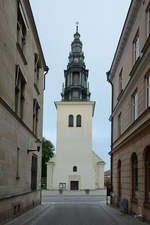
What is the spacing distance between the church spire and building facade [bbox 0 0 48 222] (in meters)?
40.1

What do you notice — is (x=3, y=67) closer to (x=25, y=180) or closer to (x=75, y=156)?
(x=25, y=180)

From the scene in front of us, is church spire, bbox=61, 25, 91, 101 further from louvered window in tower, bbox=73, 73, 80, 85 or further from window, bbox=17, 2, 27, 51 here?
window, bbox=17, 2, 27, 51

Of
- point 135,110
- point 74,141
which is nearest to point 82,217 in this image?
point 135,110

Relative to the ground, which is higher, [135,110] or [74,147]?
[135,110]

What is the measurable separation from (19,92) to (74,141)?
150 feet

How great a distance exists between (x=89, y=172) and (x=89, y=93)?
14.2m

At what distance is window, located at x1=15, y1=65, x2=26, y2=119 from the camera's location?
61.0 ft

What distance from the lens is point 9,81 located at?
1617cm

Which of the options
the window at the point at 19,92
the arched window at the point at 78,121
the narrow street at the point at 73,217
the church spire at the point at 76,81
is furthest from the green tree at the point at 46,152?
the window at the point at 19,92

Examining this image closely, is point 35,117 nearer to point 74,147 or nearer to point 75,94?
point 74,147

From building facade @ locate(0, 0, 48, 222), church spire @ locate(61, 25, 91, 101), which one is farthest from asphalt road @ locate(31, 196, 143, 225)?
church spire @ locate(61, 25, 91, 101)

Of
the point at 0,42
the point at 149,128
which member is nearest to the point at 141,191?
the point at 149,128

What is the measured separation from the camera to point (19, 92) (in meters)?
19.5

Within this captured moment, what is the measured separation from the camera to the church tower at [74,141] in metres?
63.1
